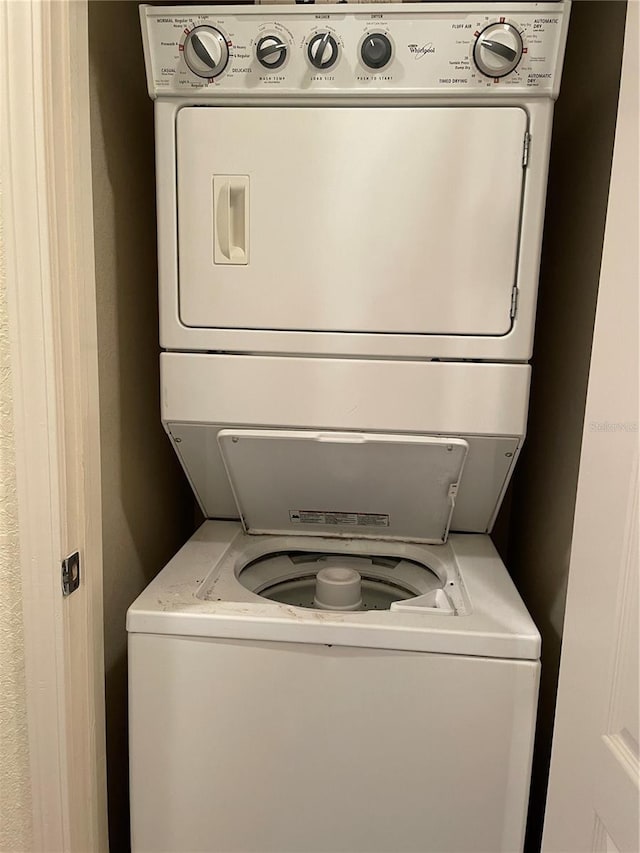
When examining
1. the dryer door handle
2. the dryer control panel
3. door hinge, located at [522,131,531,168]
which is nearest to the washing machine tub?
the dryer door handle

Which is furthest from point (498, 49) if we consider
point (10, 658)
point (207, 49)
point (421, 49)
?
point (10, 658)

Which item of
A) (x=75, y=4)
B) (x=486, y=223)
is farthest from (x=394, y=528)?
(x=75, y=4)

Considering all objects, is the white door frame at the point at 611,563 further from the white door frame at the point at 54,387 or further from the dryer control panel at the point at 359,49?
the white door frame at the point at 54,387

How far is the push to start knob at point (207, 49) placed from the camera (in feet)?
3.70

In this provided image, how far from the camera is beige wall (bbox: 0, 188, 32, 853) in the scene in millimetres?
939

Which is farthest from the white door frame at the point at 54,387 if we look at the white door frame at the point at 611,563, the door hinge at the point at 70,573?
the white door frame at the point at 611,563

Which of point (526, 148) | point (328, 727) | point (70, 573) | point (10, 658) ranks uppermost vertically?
point (526, 148)

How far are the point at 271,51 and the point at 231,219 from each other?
0.96ft

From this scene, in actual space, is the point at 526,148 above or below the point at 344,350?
above

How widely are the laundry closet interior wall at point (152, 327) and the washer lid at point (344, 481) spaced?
24 cm

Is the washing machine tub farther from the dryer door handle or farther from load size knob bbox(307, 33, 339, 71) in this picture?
load size knob bbox(307, 33, 339, 71)

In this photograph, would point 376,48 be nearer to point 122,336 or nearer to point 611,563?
point 122,336

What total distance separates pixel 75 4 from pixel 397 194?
1.92 feet

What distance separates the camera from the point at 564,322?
1.45 m
